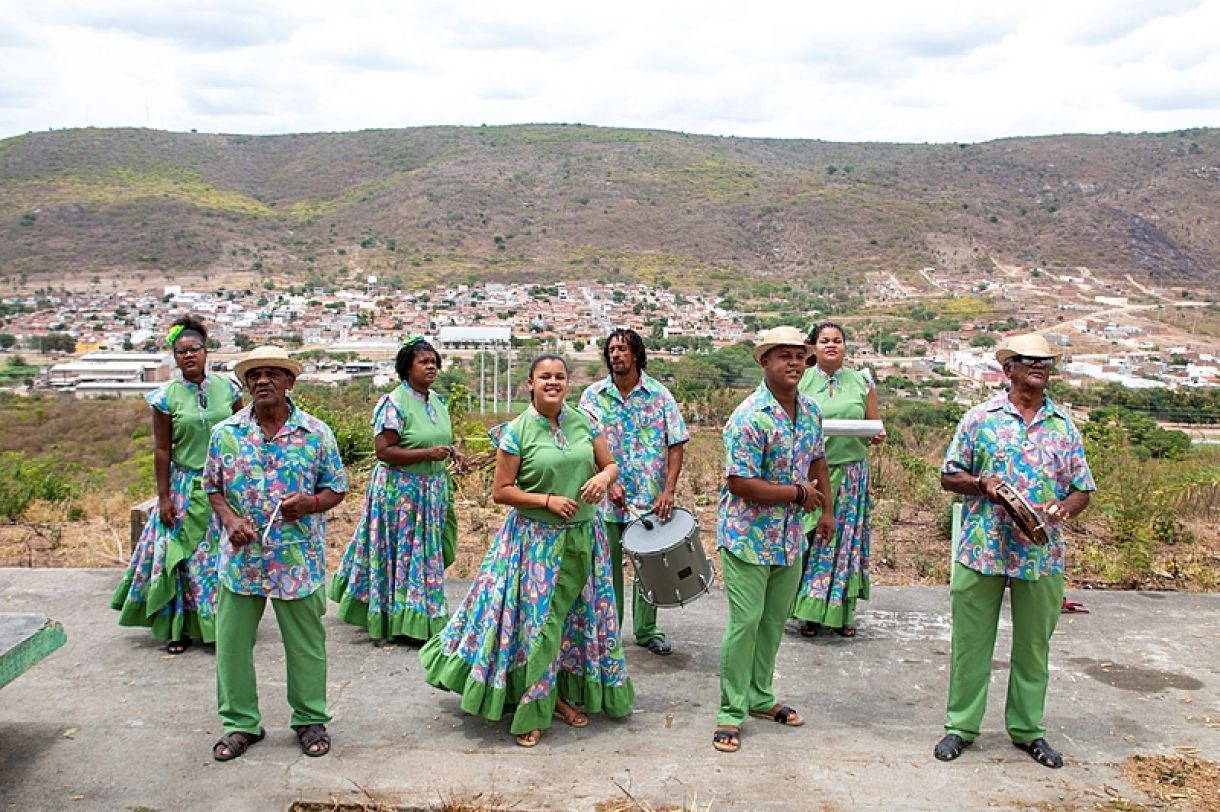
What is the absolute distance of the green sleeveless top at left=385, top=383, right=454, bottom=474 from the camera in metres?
5.80

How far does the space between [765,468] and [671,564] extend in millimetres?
718

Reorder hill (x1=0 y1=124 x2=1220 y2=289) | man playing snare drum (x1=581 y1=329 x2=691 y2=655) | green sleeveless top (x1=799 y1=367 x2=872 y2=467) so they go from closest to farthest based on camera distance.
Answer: man playing snare drum (x1=581 y1=329 x2=691 y2=655) → green sleeveless top (x1=799 y1=367 x2=872 y2=467) → hill (x1=0 y1=124 x2=1220 y2=289)

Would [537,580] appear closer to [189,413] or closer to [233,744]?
[233,744]

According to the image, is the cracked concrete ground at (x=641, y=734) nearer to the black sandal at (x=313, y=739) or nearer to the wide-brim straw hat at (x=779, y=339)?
the black sandal at (x=313, y=739)

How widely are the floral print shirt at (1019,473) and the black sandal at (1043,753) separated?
0.76 meters

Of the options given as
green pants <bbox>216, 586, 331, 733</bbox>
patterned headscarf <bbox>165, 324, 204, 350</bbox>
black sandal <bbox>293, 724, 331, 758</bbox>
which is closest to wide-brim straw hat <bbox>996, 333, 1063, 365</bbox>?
green pants <bbox>216, 586, 331, 733</bbox>

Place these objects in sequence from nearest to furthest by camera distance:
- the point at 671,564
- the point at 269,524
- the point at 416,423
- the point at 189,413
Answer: the point at 269,524 → the point at 671,564 → the point at 189,413 → the point at 416,423

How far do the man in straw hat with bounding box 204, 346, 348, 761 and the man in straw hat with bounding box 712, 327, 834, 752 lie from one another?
1753 mm

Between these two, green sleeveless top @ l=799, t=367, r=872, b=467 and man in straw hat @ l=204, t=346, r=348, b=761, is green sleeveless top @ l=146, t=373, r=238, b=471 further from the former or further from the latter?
green sleeveless top @ l=799, t=367, r=872, b=467

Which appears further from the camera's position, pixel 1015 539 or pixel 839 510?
pixel 839 510

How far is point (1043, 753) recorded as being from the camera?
4.50 meters

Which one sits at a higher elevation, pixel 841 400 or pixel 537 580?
pixel 841 400

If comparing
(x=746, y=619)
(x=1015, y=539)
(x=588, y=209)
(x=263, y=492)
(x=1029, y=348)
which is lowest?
(x=746, y=619)

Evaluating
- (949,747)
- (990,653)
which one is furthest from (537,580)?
(990,653)
